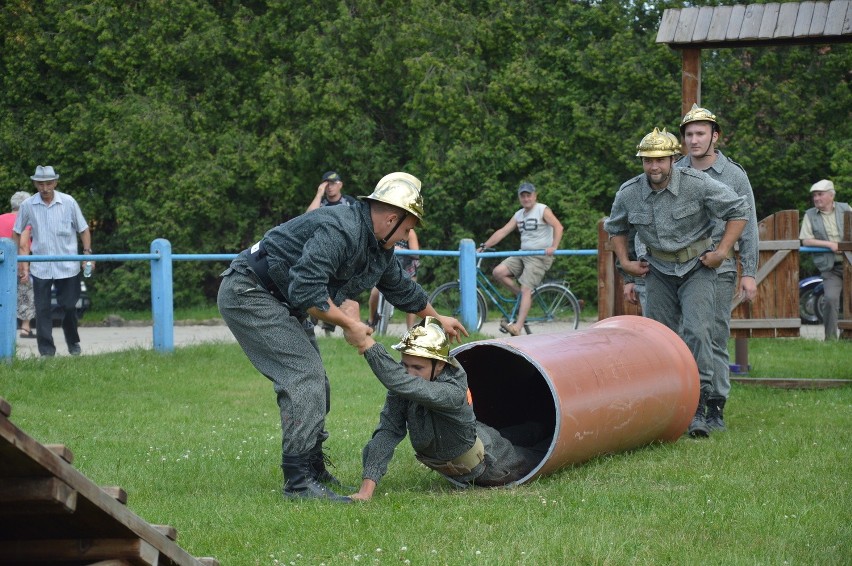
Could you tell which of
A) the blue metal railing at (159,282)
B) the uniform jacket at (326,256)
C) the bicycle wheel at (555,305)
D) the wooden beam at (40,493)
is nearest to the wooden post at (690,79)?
the blue metal railing at (159,282)

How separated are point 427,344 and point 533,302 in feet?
33.7

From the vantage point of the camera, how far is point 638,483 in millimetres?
6434

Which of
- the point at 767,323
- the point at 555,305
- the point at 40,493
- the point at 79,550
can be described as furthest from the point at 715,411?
the point at 555,305

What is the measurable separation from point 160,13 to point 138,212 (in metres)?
3.51

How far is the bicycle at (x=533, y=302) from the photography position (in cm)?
1577

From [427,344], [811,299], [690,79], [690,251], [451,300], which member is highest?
[690,79]

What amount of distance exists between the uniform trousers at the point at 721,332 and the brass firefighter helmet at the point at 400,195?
3278mm

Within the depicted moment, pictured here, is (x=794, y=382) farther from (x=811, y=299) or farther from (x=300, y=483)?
(x=811, y=299)

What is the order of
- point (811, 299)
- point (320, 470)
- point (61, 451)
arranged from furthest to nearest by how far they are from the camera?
1. point (811, 299)
2. point (320, 470)
3. point (61, 451)

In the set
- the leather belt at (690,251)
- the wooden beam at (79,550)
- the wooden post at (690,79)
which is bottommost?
the wooden beam at (79,550)

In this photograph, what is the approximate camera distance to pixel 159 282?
40.3ft

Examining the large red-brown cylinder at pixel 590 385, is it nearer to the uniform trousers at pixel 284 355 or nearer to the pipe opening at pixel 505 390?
the pipe opening at pixel 505 390

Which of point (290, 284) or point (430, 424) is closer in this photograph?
point (290, 284)

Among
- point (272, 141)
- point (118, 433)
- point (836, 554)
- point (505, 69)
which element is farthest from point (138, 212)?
point (836, 554)
